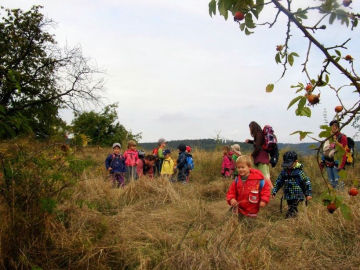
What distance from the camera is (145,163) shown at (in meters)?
8.97

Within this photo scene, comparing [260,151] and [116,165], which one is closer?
[260,151]

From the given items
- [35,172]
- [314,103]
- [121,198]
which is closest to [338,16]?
[314,103]

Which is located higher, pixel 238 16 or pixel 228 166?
pixel 238 16

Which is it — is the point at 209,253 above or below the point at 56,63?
below

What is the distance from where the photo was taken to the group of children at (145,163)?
795cm

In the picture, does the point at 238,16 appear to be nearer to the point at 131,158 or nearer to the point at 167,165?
the point at 131,158

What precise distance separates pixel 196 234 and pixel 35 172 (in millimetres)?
1593

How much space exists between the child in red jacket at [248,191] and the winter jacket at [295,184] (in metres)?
0.88

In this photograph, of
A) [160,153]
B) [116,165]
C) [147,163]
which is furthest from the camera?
[160,153]

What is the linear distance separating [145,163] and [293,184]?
→ 4784mm

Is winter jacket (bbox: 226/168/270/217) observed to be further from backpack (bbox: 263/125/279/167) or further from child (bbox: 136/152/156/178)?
child (bbox: 136/152/156/178)

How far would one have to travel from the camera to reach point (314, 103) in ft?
3.52

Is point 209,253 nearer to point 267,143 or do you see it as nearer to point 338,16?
point 338,16

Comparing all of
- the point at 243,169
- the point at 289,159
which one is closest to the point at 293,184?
the point at 289,159
